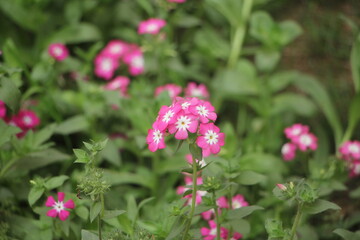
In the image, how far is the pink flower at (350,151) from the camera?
276 cm

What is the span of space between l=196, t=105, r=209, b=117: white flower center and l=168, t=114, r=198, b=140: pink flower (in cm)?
4

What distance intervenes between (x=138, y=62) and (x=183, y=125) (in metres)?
1.73

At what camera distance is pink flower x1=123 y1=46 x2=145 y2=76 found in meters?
3.42

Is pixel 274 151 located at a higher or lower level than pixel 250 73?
lower

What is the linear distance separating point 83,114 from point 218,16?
132cm

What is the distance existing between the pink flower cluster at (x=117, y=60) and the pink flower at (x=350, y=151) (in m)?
1.40

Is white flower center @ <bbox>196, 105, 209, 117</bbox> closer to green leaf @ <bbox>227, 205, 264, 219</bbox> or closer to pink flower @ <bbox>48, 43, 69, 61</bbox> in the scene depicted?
green leaf @ <bbox>227, 205, 264, 219</bbox>

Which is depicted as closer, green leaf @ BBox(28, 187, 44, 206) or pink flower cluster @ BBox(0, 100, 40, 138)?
green leaf @ BBox(28, 187, 44, 206)

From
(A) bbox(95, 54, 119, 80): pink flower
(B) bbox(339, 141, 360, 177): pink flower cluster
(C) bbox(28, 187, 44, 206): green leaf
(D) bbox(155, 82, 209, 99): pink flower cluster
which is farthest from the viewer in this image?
(A) bbox(95, 54, 119, 80): pink flower

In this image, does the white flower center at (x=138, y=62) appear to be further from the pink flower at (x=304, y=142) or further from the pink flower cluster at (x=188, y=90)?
the pink flower at (x=304, y=142)

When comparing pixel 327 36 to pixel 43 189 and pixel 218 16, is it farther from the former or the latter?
pixel 43 189

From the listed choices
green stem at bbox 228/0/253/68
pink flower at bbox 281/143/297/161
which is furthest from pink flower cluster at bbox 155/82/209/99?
pink flower at bbox 281/143/297/161

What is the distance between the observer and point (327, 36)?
3.87 metres

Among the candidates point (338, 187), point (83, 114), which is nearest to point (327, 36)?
point (338, 187)
